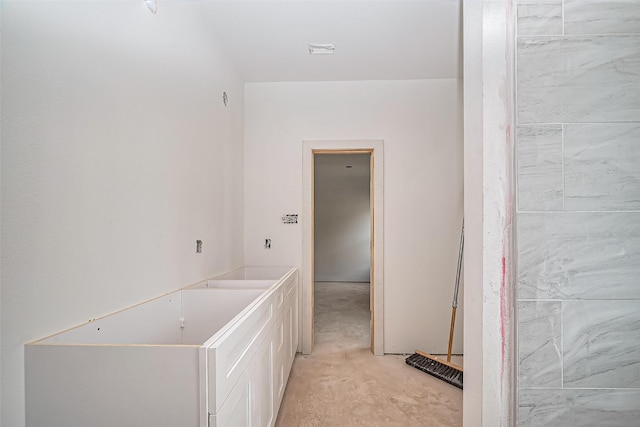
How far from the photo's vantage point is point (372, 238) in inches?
146

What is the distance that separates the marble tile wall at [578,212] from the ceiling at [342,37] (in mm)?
1413

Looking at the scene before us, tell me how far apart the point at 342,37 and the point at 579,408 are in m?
2.64

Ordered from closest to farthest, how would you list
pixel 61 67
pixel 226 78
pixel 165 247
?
pixel 61 67 < pixel 165 247 < pixel 226 78

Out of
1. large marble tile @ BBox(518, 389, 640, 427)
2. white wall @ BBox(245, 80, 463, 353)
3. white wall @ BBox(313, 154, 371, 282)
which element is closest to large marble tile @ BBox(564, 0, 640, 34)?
large marble tile @ BBox(518, 389, 640, 427)

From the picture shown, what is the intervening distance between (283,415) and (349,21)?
106 inches

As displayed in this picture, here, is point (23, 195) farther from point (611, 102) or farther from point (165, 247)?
point (611, 102)

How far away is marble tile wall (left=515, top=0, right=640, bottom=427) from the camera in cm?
119

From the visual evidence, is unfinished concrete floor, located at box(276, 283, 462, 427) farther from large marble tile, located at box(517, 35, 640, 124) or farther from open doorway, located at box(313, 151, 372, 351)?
open doorway, located at box(313, 151, 372, 351)

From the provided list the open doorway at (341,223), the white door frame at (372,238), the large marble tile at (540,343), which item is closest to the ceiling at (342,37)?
the white door frame at (372,238)

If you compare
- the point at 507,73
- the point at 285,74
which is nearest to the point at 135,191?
the point at 507,73

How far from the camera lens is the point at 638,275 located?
1183 mm

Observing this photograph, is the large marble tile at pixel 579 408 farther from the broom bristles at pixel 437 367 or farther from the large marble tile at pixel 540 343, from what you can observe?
the broom bristles at pixel 437 367

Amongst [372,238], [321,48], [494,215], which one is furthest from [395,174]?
[494,215]

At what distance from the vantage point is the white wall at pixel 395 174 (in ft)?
12.0
